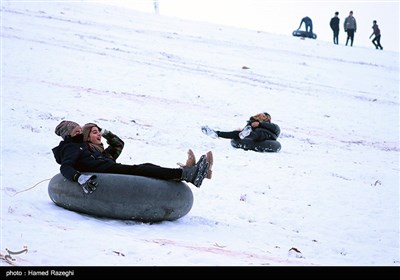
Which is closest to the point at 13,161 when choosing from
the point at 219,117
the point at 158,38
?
the point at 219,117

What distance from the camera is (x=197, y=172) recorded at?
667cm

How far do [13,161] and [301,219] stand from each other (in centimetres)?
486

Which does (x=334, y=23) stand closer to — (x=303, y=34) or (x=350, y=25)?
(x=350, y=25)

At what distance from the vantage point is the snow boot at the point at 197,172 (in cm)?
666

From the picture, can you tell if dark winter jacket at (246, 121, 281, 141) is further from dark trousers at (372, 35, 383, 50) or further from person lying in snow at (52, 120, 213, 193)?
dark trousers at (372, 35, 383, 50)

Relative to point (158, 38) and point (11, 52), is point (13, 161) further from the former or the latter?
point (158, 38)

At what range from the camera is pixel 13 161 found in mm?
9375

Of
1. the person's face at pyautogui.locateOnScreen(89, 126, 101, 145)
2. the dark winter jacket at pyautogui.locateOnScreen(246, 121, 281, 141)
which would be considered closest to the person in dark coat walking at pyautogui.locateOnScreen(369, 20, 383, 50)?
the dark winter jacket at pyautogui.locateOnScreen(246, 121, 281, 141)

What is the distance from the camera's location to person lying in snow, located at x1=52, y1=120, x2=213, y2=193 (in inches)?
263

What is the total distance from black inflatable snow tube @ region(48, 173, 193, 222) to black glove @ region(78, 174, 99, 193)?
5 centimetres

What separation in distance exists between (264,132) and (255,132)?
232 mm

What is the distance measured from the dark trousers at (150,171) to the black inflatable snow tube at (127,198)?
3.4 inches

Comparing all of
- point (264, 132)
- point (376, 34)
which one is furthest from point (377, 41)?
point (264, 132)

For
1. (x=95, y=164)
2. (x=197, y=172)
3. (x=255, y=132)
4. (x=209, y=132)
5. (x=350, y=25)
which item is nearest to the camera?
(x=197, y=172)
